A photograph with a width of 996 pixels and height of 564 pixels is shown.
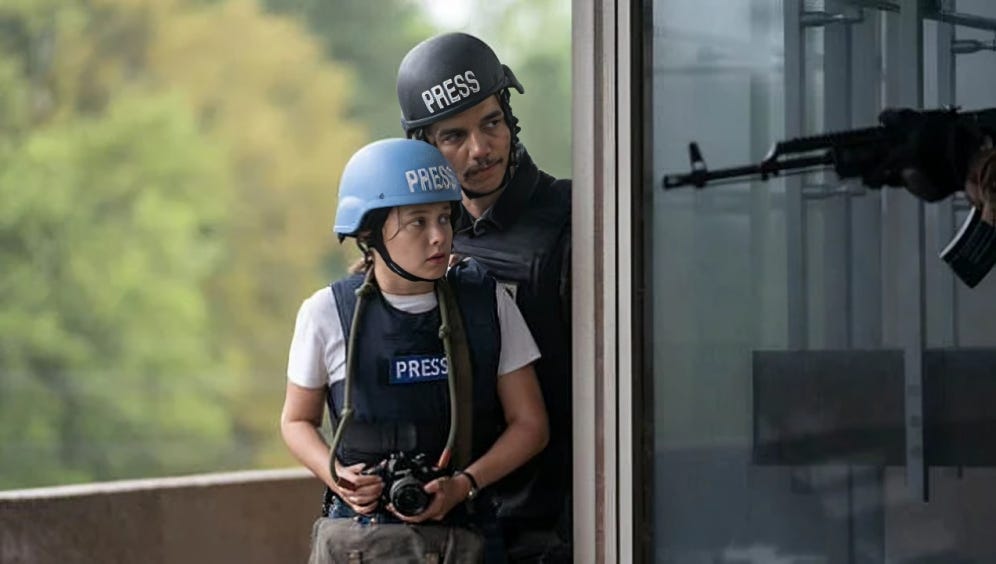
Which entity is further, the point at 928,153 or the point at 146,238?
the point at 146,238

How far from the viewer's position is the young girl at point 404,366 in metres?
2.82

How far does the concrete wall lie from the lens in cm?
413

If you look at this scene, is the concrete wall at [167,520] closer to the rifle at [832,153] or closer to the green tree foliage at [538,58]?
the rifle at [832,153]

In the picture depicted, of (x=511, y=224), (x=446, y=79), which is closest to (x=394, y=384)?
(x=511, y=224)

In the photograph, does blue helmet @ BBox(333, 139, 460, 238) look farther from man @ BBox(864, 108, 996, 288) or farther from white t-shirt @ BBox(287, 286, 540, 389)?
man @ BBox(864, 108, 996, 288)

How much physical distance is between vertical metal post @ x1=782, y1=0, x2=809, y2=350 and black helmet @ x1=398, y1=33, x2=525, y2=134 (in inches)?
25.7

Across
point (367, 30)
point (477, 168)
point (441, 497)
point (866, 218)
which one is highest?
point (367, 30)

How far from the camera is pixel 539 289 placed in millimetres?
3111

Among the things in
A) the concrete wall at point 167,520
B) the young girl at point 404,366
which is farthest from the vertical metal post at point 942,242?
the concrete wall at point 167,520

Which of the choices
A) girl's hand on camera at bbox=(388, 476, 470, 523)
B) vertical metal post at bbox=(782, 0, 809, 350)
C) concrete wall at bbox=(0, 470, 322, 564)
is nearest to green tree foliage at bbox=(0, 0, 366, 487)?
concrete wall at bbox=(0, 470, 322, 564)

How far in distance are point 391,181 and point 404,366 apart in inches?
11.4

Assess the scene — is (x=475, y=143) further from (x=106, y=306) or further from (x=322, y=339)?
(x=106, y=306)

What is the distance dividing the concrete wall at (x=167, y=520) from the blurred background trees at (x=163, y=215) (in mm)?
9707

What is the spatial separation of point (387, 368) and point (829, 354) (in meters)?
0.68
